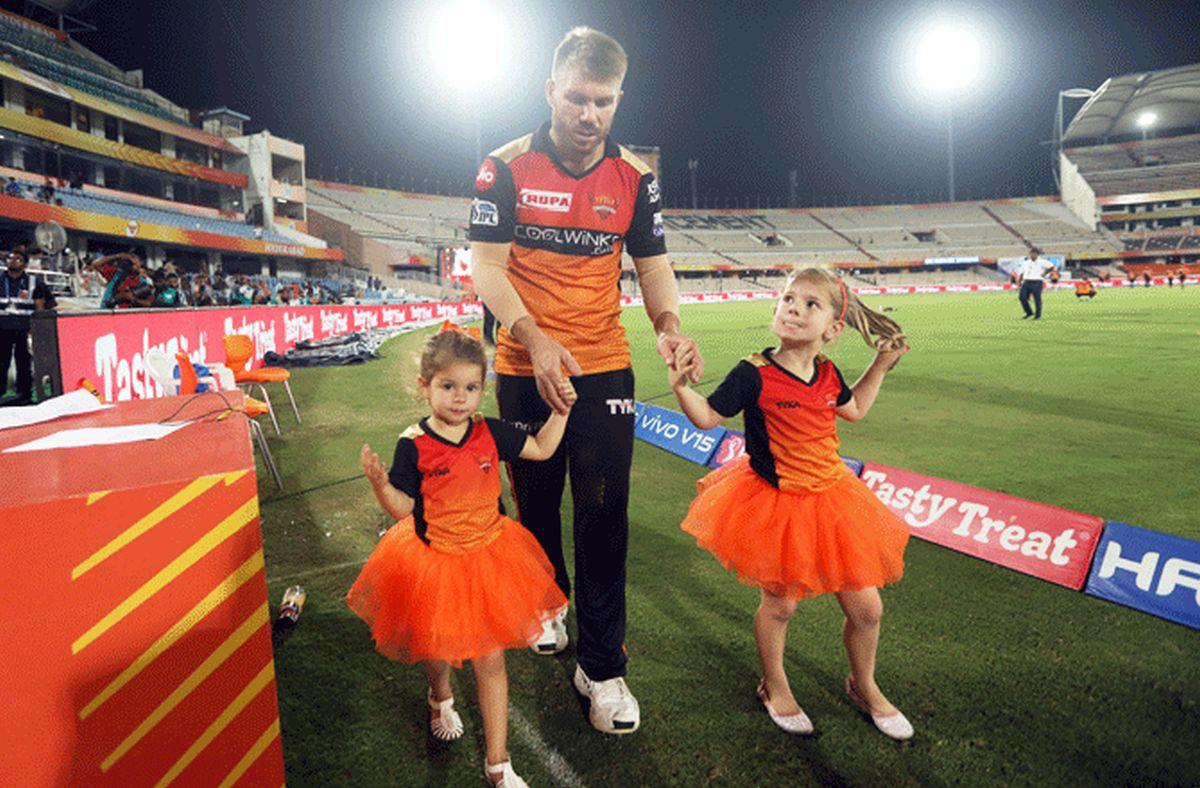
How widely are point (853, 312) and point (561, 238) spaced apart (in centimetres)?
113

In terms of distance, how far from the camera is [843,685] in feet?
8.05

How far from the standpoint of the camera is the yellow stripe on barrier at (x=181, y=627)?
137 cm

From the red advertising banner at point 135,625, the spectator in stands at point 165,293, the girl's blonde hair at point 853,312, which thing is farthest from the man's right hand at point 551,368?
the spectator in stands at point 165,293

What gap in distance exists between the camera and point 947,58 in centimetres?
4831

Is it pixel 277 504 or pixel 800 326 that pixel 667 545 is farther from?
pixel 277 504

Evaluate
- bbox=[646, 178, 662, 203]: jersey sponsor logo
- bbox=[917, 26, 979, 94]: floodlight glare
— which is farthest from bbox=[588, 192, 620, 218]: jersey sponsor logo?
bbox=[917, 26, 979, 94]: floodlight glare

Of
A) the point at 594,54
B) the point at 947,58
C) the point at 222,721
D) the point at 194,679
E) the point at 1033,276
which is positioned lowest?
the point at 222,721

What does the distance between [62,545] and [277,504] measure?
3639 millimetres

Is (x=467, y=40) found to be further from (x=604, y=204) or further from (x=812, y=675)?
(x=812, y=675)

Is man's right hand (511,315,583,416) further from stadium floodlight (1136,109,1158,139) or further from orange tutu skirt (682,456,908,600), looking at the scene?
stadium floodlight (1136,109,1158,139)

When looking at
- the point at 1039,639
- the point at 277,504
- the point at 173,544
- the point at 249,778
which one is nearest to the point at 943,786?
the point at 1039,639

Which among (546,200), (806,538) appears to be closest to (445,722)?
(806,538)

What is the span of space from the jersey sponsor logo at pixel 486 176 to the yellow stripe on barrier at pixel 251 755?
170 cm

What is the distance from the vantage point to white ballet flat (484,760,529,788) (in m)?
1.91
